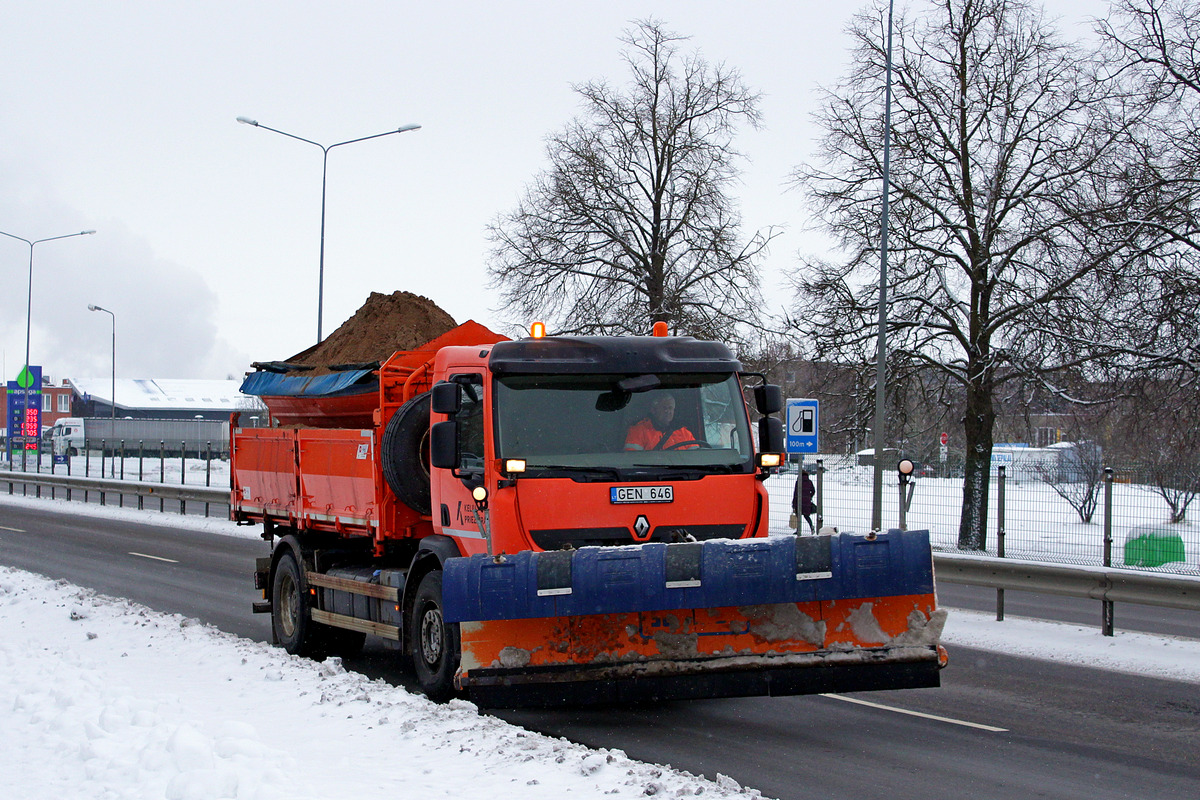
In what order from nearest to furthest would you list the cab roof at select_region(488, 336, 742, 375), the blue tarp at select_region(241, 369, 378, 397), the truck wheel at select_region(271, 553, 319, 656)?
the cab roof at select_region(488, 336, 742, 375) → the blue tarp at select_region(241, 369, 378, 397) → the truck wheel at select_region(271, 553, 319, 656)

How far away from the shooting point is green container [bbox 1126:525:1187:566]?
52.3 ft

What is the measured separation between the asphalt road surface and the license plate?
1.40 meters

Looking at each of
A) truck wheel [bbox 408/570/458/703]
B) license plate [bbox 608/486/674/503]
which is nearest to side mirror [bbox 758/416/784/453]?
license plate [bbox 608/486/674/503]

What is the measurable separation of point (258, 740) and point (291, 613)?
173 inches

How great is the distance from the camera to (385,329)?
34.6 feet

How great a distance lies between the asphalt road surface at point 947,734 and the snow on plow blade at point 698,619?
1.25 feet

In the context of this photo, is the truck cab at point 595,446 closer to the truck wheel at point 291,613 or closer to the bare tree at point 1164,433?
the truck wheel at point 291,613

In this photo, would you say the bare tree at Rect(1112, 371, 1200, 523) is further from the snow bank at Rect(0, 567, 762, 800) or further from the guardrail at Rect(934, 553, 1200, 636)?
the snow bank at Rect(0, 567, 762, 800)

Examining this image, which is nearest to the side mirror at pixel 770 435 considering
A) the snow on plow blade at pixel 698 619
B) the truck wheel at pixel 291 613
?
the snow on plow blade at pixel 698 619

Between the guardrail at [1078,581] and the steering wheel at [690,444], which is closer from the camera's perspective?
the steering wheel at [690,444]

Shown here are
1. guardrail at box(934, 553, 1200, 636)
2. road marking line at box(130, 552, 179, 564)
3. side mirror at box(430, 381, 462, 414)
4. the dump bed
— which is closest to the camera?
side mirror at box(430, 381, 462, 414)

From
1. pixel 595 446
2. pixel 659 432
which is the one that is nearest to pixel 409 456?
pixel 595 446

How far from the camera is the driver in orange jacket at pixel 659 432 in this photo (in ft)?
25.8

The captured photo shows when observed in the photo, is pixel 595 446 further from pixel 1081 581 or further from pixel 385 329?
pixel 1081 581
